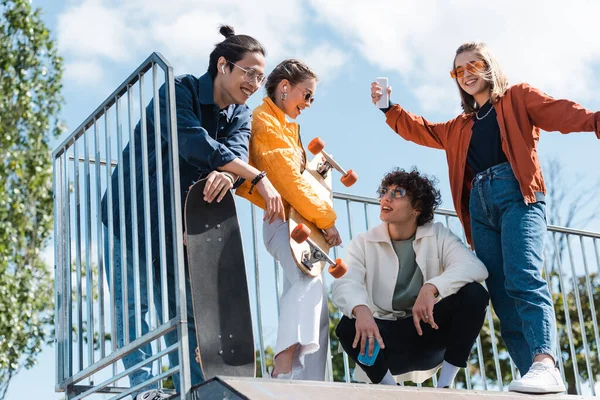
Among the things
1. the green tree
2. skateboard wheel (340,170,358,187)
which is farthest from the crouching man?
the green tree

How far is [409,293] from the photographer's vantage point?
434 cm

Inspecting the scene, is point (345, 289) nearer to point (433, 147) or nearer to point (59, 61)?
point (433, 147)

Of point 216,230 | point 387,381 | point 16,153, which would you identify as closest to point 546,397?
point 387,381

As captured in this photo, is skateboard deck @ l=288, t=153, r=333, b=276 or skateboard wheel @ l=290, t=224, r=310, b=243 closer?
skateboard wheel @ l=290, t=224, r=310, b=243

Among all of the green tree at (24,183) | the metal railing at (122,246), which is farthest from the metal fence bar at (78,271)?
the green tree at (24,183)

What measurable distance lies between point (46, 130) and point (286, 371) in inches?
536

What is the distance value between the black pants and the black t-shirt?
1.89 feet

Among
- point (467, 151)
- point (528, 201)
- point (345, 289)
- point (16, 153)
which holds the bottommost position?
point (345, 289)

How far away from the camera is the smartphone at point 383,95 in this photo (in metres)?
4.77

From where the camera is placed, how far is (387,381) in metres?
4.14

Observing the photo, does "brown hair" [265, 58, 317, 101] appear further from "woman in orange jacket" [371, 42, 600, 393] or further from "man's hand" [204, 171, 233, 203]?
"man's hand" [204, 171, 233, 203]

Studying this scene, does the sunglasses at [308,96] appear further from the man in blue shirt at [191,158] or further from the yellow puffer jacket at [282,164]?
the man in blue shirt at [191,158]

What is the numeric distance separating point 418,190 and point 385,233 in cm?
29

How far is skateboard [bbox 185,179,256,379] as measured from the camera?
129 inches
